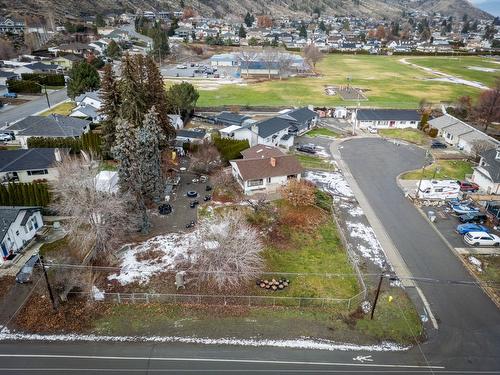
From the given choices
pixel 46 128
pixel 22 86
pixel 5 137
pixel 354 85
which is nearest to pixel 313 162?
pixel 46 128

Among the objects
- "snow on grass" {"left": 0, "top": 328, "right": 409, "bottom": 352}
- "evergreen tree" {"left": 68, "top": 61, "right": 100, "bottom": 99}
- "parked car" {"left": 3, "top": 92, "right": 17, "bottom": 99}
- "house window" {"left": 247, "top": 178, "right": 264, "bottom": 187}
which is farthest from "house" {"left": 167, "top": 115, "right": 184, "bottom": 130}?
"snow on grass" {"left": 0, "top": 328, "right": 409, "bottom": 352}

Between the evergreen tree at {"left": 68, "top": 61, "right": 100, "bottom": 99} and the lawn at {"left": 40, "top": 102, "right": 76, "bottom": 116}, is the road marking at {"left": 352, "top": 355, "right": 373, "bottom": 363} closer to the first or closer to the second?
the lawn at {"left": 40, "top": 102, "right": 76, "bottom": 116}

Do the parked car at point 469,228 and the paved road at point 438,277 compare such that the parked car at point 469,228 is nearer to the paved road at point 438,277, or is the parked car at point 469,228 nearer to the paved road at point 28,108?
the paved road at point 438,277

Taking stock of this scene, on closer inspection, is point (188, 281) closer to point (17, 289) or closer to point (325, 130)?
point (17, 289)

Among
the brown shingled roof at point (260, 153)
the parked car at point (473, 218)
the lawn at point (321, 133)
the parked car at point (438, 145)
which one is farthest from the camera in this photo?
the lawn at point (321, 133)

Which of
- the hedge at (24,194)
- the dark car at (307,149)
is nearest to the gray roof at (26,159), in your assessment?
the hedge at (24,194)

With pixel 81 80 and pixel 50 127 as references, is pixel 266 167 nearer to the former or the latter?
pixel 50 127

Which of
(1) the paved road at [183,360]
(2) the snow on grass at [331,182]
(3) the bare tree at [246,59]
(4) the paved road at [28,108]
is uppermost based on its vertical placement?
(3) the bare tree at [246,59]

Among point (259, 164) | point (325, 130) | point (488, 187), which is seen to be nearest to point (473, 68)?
point (325, 130)
